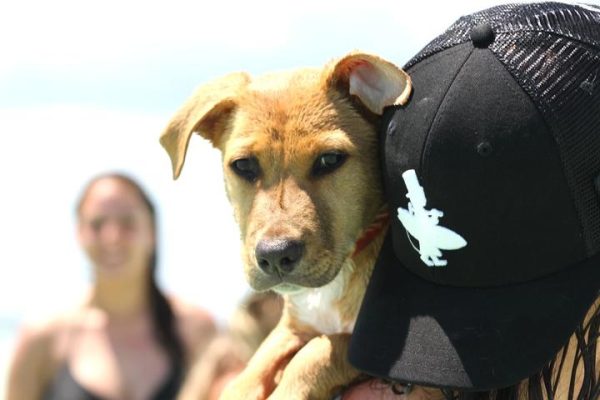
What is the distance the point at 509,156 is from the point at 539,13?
1.11ft

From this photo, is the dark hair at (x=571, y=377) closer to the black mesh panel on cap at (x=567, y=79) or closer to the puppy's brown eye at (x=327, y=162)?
the black mesh panel on cap at (x=567, y=79)

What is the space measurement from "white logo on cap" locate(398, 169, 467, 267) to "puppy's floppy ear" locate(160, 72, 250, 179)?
2.82ft

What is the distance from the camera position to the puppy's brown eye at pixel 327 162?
2.78m

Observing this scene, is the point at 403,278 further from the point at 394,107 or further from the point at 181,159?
the point at 181,159

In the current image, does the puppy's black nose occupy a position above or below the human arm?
above

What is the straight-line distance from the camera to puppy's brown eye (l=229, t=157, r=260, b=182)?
2876mm

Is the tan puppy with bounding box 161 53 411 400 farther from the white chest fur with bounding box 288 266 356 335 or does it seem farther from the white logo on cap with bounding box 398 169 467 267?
the white logo on cap with bounding box 398 169 467 267

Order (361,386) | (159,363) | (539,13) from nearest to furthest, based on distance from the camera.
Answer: (539,13)
(361,386)
(159,363)

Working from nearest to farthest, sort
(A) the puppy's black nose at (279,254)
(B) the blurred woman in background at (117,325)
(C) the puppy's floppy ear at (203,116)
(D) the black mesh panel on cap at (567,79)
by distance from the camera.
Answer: (D) the black mesh panel on cap at (567,79) < (A) the puppy's black nose at (279,254) < (C) the puppy's floppy ear at (203,116) < (B) the blurred woman in background at (117,325)

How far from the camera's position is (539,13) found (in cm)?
232

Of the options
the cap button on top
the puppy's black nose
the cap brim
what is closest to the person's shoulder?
the puppy's black nose

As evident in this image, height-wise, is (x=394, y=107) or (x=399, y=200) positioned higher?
(x=394, y=107)

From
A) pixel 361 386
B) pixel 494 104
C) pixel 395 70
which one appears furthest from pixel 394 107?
pixel 361 386

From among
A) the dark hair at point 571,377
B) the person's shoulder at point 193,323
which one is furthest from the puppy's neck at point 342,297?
the person's shoulder at point 193,323
